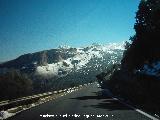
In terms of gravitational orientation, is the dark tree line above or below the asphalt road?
above

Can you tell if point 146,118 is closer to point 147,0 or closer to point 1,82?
point 147,0

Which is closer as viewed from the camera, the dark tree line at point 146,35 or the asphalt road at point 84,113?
the asphalt road at point 84,113

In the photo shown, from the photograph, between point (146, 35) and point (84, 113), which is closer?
point (84, 113)

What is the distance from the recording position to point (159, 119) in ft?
44.8

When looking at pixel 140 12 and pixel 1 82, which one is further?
pixel 1 82

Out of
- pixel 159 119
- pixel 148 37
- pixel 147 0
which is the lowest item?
pixel 159 119

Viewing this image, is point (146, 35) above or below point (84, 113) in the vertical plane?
above

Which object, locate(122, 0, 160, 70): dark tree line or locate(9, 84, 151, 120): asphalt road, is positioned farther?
locate(122, 0, 160, 70): dark tree line

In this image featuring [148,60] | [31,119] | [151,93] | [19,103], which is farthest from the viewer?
[148,60]

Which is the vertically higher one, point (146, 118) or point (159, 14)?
point (159, 14)

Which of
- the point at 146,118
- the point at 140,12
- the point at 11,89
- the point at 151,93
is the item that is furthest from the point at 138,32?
the point at 11,89

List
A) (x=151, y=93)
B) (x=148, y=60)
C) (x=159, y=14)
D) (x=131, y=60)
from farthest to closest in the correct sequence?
(x=131, y=60) < (x=148, y=60) < (x=159, y=14) < (x=151, y=93)

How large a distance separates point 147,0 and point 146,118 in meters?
34.9

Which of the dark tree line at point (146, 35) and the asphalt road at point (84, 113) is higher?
the dark tree line at point (146, 35)
